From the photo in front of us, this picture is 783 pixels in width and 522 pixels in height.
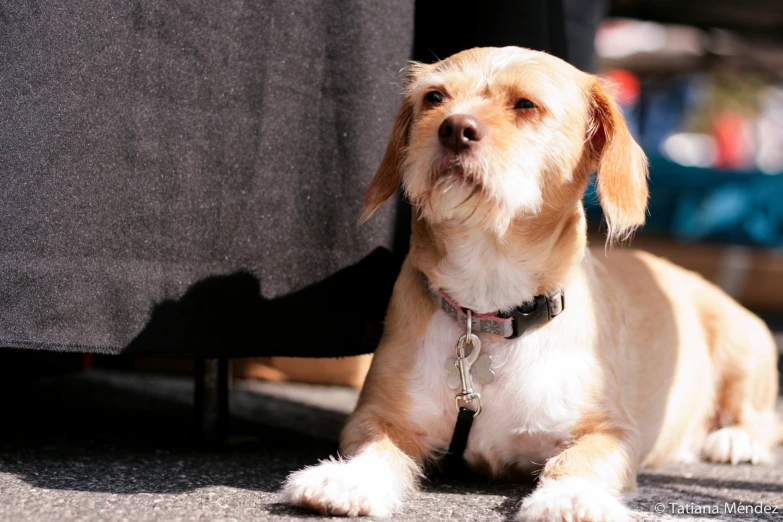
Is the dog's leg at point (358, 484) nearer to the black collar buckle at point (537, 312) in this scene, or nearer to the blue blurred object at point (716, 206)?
the black collar buckle at point (537, 312)

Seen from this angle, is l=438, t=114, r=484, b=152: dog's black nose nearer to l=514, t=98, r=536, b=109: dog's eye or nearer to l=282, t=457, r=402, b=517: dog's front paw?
l=514, t=98, r=536, b=109: dog's eye

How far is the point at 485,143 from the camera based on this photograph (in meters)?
2.34

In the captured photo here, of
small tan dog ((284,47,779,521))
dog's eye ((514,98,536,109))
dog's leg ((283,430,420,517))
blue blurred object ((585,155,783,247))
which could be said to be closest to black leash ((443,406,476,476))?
small tan dog ((284,47,779,521))

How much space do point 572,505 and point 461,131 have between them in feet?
3.44

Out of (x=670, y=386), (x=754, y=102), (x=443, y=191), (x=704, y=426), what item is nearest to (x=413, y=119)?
(x=443, y=191)

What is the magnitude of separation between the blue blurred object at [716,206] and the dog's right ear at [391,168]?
5.36 m

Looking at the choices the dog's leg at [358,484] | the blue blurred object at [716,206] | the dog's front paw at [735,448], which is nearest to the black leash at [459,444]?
the dog's leg at [358,484]

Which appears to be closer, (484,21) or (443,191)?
(443,191)

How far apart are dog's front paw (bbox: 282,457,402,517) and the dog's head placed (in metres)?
0.80

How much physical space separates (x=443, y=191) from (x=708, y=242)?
19.8 feet

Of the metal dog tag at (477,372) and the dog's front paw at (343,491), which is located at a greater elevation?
the metal dog tag at (477,372)

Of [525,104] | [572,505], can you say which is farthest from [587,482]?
[525,104]

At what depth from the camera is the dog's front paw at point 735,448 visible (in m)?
3.43

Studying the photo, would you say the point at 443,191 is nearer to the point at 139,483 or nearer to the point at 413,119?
the point at 413,119
